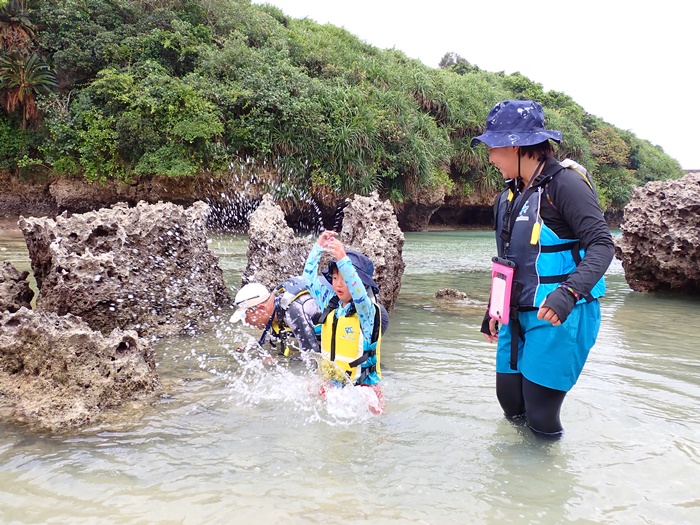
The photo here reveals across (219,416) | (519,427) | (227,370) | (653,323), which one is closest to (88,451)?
(219,416)

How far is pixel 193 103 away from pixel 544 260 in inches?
689

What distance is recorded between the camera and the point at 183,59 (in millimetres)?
19969

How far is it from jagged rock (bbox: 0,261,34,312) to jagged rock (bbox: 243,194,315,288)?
2.48 metres

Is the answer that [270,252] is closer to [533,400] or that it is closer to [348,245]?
[348,245]

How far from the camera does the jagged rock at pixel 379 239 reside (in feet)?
21.3

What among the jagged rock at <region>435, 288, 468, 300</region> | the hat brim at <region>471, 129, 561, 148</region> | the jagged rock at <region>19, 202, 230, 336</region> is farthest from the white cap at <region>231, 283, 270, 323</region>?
the jagged rock at <region>435, 288, 468, 300</region>

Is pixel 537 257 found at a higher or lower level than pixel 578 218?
lower

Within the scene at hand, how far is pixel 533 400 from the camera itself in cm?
277

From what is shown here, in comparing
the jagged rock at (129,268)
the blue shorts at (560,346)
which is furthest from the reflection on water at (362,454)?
the jagged rock at (129,268)

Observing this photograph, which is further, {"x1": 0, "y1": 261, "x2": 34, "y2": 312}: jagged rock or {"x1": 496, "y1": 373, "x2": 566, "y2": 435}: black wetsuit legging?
{"x1": 0, "y1": 261, "x2": 34, "y2": 312}: jagged rock

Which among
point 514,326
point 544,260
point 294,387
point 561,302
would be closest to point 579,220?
point 544,260

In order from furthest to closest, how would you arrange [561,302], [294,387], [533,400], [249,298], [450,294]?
1. [450,294]
2. [249,298]
3. [294,387]
4. [533,400]
5. [561,302]

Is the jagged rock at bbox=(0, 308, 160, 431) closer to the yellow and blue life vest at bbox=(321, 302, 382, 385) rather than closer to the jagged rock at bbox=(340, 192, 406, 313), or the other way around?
the yellow and blue life vest at bbox=(321, 302, 382, 385)

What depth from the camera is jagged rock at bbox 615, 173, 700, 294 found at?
843 centimetres
